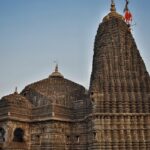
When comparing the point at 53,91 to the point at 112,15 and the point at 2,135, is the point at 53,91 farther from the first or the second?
the point at 112,15

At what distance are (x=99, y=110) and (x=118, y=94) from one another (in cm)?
274

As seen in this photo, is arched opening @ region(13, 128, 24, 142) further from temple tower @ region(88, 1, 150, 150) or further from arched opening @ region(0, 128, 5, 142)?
temple tower @ region(88, 1, 150, 150)

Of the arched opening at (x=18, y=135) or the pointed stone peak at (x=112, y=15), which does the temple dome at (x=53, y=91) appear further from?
the pointed stone peak at (x=112, y=15)

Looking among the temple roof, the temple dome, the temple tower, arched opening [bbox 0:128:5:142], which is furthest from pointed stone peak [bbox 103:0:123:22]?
arched opening [bbox 0:128:5:142]

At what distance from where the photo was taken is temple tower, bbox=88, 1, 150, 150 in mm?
27484

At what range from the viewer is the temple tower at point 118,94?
27.5 meters

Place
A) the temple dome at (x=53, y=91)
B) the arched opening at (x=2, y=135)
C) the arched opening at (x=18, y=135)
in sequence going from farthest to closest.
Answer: the temple dome at (x=53, y=91) → the arched opening at (x=18, y=135) → the arched opening at (x=2, y=135)

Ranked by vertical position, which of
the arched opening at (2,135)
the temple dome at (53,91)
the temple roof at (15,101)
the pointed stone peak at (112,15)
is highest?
the pointed stone peak at (112,15)

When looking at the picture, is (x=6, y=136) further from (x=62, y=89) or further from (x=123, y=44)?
(x=123, y=44)

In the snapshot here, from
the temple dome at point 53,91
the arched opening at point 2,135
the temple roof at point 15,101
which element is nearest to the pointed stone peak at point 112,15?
the temple dome at point 53,91

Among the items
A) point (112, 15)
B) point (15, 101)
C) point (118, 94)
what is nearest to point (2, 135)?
point (15, 101)

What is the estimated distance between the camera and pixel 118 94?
2933 cm

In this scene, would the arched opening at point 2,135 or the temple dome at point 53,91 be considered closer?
the arched opening at point 2,135

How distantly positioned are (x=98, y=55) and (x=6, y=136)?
13.6m
